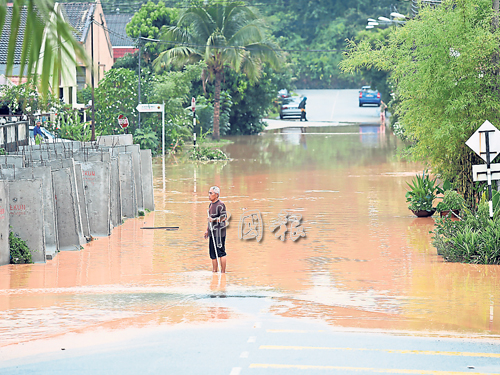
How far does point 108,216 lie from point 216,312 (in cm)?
780

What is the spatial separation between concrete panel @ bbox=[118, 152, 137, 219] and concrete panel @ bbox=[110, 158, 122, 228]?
0.71 meters

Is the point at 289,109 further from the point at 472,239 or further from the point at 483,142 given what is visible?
the point at 472,239

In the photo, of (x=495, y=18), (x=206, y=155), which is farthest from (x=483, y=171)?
(x=206, y=155)

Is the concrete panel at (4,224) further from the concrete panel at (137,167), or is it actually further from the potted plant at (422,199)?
the potted plant at (422,199)

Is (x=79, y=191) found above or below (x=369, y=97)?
below

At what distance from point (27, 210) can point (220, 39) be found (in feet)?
111

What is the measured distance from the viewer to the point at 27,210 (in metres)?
13.7

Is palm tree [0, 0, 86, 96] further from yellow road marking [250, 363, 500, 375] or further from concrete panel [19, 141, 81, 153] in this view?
concrete panel [19, 141, 81, 153]

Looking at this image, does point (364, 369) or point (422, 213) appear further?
point (422, 213)

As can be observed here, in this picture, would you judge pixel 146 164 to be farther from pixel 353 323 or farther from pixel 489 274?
pixel 353 323

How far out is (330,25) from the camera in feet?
295

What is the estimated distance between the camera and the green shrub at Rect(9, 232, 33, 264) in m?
13.6

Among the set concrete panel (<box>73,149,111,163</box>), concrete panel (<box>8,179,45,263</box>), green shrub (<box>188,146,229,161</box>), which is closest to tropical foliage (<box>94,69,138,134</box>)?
green shrub (<box>188,146,229,161</box>)

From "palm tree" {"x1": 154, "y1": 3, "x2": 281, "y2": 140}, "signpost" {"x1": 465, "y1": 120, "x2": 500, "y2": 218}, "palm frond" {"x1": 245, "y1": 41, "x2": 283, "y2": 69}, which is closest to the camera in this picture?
"signpost" {"x1": 465, "y1": 120, "x2": 500, "y2": 218}
